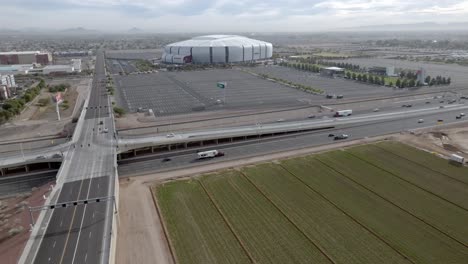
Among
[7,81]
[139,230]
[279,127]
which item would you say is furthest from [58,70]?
[139,230]

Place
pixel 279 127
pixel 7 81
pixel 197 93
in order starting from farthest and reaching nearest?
pixel 7 81 < pixel 197 93 < pixel 279 127

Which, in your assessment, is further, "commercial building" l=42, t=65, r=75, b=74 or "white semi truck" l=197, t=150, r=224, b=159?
"commercial building" l=42, t=65, r=75, b=74

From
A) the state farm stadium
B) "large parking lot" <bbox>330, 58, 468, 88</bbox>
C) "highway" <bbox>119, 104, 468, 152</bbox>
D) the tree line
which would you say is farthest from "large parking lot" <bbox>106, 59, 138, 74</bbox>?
"large parking lot" <bbox>330, 58, 468, 88</bbox>

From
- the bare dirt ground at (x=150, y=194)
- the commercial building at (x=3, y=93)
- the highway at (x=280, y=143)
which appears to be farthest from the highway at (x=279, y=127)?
the commercial building at (x=3, y=93)

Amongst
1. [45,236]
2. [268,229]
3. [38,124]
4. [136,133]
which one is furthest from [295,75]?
[45,236]

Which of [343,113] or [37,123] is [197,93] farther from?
[343,113]

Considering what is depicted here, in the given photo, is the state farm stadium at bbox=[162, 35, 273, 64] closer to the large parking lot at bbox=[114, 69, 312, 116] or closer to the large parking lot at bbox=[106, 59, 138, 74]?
the large parking lot at bbox=[106, 59, 138, 74]

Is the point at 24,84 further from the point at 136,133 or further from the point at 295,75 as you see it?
the point at 295,75
